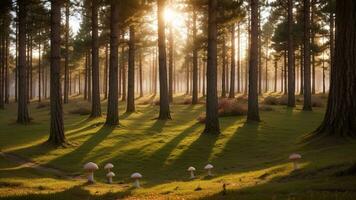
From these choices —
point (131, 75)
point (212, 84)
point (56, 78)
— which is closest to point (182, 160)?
point (212, 84)

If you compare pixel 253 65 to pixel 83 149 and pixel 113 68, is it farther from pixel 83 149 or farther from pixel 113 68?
pixel 83 149

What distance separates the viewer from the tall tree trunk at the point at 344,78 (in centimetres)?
1437

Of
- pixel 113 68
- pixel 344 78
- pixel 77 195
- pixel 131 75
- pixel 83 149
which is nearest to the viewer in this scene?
pixel 77 195

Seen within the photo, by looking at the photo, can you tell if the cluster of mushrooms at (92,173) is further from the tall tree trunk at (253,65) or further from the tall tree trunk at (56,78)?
the tall tree trunk at (253,65)

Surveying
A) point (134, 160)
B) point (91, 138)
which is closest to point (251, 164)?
point (134, 160)

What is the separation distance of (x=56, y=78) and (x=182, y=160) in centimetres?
708

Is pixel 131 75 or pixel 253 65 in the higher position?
pixel 253 65

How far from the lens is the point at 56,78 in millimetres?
19141

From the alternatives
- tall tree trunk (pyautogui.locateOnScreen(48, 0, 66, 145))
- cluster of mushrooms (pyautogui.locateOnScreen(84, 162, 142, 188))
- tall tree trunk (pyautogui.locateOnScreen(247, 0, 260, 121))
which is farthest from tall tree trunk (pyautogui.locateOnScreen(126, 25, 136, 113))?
cluster of mushrooms (pyautogui.locateOnScreen(84, 162, 142, 188))

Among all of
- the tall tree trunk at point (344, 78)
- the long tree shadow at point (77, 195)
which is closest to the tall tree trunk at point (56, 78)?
the long tree shadow at point (77, 195)

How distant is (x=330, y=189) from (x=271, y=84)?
133145 mm

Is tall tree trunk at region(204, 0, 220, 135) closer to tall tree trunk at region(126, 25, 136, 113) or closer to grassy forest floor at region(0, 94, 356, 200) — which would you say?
grassy forest floor at region(0, 94, 356, 200)

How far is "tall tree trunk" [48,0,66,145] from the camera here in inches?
750

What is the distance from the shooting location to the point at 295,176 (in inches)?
433
